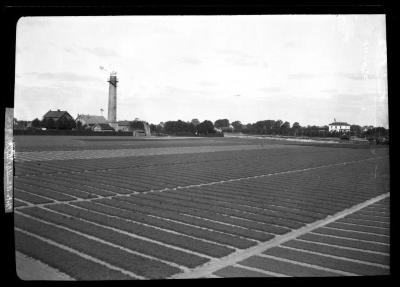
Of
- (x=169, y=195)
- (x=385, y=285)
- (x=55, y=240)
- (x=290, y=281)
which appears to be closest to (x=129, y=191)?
(x=169, y=195)

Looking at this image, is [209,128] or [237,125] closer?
[237,125]

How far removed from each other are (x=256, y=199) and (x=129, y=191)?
12.3 feet

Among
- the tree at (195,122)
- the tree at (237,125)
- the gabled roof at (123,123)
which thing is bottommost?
the tree at (237,125)

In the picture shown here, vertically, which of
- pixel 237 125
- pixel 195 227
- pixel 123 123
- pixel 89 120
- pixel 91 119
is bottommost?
pixel 195 227

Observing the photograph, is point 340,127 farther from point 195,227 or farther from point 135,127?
point 195,227

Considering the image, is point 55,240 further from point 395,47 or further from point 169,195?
point 395,47

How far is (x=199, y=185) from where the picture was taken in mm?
11711

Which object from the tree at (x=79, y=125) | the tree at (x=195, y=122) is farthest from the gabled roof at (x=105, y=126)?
the tree at (x=195, y=122)

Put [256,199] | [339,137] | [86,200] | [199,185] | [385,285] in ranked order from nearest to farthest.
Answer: [385,285] → [86,200] → [256,199] → [199,185] → [339,137]

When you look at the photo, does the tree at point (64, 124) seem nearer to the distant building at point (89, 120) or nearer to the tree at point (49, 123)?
the tree at point (49, 123)

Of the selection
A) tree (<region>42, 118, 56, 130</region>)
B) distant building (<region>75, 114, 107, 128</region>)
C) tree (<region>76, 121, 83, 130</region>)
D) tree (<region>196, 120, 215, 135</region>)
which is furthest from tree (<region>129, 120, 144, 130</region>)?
tree (<region>42, 118, 56, 130</region>)

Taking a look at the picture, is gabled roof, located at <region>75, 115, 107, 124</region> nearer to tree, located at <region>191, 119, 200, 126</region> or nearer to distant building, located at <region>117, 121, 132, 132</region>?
distant building, located at <region>117, 121, 132, 132</region>

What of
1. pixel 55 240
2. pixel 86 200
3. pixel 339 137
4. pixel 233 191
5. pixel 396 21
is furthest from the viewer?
pixel 339 137

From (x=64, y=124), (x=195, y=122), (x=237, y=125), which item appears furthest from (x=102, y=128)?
(x=237, y=125)
